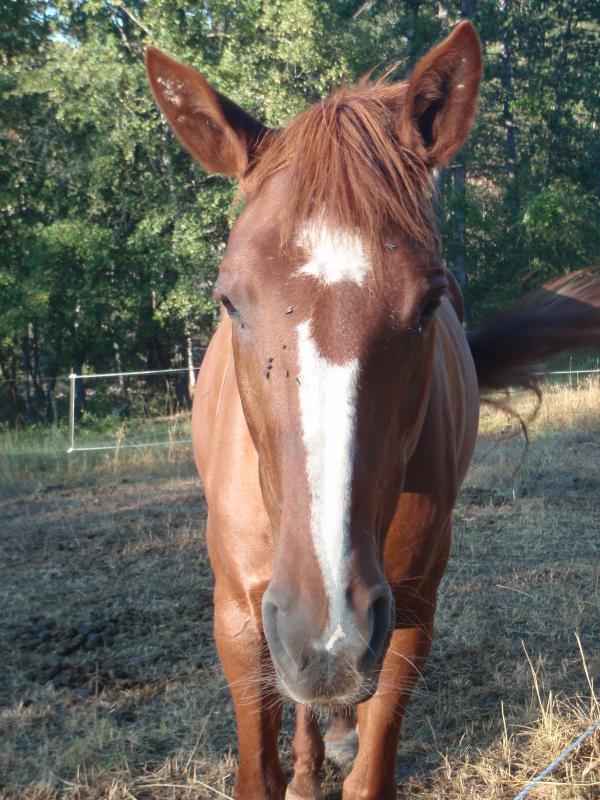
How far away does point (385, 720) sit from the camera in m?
2.29

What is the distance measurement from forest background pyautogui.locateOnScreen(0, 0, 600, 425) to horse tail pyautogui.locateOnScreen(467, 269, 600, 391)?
780 cm

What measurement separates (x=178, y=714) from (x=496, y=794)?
132 cm

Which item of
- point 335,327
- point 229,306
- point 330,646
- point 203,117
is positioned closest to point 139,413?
point 203,117

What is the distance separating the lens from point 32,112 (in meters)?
14.6

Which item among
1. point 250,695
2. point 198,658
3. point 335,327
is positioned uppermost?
point 335,327

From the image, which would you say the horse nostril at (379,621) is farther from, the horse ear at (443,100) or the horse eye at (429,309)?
the horse ear at (443,100)

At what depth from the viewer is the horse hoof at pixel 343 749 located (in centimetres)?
304

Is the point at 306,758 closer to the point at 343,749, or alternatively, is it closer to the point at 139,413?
the point at 343,749

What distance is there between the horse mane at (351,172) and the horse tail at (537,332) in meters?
2.47

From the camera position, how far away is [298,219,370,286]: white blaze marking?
160 centimetres

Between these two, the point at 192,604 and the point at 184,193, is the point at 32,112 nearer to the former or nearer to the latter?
the point at 184,193

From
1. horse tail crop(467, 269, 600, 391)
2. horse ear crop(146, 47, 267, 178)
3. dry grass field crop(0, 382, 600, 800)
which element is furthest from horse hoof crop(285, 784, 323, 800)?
horse tail crop(467, 269, 600, 391)

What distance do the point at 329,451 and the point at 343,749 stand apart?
204 cm

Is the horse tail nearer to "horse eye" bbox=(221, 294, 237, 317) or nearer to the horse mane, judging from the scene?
the horse mane
